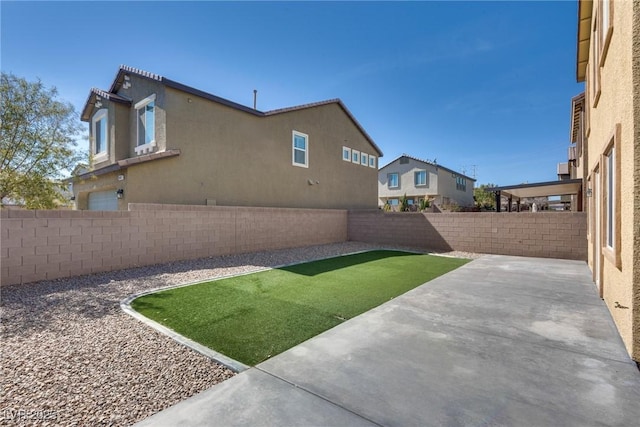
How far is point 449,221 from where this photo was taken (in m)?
13.2

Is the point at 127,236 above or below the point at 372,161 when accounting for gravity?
below

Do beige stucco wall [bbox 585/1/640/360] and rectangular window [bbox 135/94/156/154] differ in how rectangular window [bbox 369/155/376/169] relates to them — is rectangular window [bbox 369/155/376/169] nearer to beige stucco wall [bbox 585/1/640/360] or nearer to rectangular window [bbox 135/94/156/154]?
rectangular window [bbox 135/94/156/154]

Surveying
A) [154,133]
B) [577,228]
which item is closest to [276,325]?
[154,133]

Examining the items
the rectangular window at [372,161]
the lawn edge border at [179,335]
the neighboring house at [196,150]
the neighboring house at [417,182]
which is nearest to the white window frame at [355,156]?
the rectangular window at [372,161]

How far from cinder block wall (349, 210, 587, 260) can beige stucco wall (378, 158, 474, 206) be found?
2100 centimetres

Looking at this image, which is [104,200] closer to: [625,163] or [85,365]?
[85,365]

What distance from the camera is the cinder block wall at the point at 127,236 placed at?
668cm

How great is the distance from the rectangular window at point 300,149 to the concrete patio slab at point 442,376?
12.6 meters

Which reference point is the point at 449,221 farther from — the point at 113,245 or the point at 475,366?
the point at 113,245

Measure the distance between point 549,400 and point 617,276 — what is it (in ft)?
9.06

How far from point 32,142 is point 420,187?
3340 cm

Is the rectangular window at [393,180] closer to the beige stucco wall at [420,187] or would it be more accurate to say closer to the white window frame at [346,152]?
the beige stucco wall at [420,187]

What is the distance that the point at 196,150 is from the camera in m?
12.0

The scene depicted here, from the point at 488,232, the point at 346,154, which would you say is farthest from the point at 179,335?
the point at 346,154
